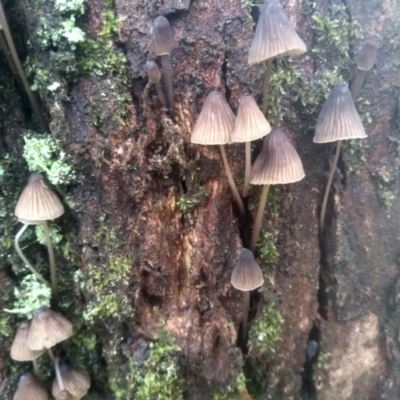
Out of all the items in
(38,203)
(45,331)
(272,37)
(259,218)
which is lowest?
(45,331)

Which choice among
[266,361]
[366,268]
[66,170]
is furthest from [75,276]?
[366,268]

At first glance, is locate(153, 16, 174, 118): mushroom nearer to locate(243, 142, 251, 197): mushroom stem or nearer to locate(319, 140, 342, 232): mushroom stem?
locate(243, 142, 251, 197): mushroom stem

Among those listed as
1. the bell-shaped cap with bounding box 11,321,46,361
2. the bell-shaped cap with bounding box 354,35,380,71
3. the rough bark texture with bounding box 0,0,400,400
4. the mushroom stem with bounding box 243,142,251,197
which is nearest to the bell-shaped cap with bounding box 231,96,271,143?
the mushroom stem with bounding box 243,142,251,197

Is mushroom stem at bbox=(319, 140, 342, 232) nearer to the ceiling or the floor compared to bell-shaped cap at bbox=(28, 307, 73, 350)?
nearer to the ceiling

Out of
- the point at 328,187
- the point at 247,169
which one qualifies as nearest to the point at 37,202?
the point at 247,169

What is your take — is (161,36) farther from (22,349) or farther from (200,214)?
(22,349)

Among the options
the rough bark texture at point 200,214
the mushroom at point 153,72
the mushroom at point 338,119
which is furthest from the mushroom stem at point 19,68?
the mushroom at point 338,119
